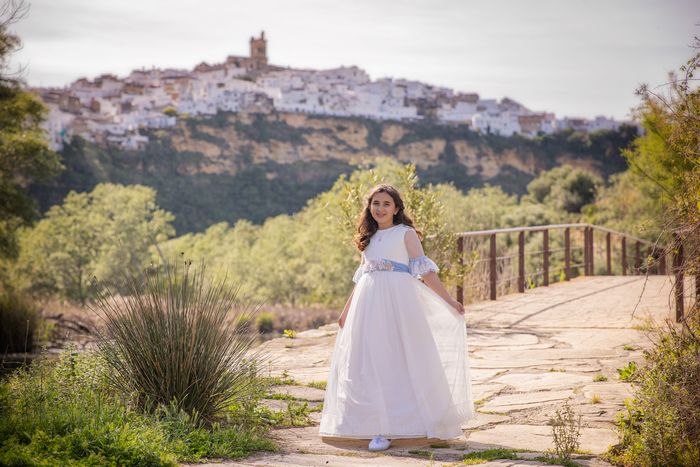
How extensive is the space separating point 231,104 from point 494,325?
8674 cm

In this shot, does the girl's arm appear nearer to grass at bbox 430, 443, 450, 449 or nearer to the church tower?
grass at bbox 430, 443, 450, 449

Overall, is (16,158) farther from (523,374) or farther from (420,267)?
(420,267)

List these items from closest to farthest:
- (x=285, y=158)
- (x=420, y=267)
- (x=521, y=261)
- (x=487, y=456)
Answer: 1. (x=487, y=456)
2. (x=420, y=267)
3. (x=521, y=261)
4. (x=285, y=158)

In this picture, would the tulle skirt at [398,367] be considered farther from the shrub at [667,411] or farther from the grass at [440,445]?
the shrub at [667,411]

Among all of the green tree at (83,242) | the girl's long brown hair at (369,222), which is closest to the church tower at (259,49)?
the green tree at (83,242)

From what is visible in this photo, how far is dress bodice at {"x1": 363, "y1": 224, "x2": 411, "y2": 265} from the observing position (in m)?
4.16

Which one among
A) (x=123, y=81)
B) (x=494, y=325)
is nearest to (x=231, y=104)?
(x=123, y=81)

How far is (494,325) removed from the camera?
305 inches

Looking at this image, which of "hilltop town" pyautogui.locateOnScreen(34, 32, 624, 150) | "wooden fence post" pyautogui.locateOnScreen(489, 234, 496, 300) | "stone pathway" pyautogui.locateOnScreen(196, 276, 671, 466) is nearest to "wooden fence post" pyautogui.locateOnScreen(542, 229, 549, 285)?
"stone pathway" pyautogui.locateOnScreen(196, 276, 671, 466)

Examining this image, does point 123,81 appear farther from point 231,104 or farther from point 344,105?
point 344,105

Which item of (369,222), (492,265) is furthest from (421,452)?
(492,265)

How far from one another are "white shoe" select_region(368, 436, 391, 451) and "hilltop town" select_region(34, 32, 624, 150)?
7579 centimetres

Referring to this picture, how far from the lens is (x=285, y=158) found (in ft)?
265

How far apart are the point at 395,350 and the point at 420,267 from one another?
48 cm
